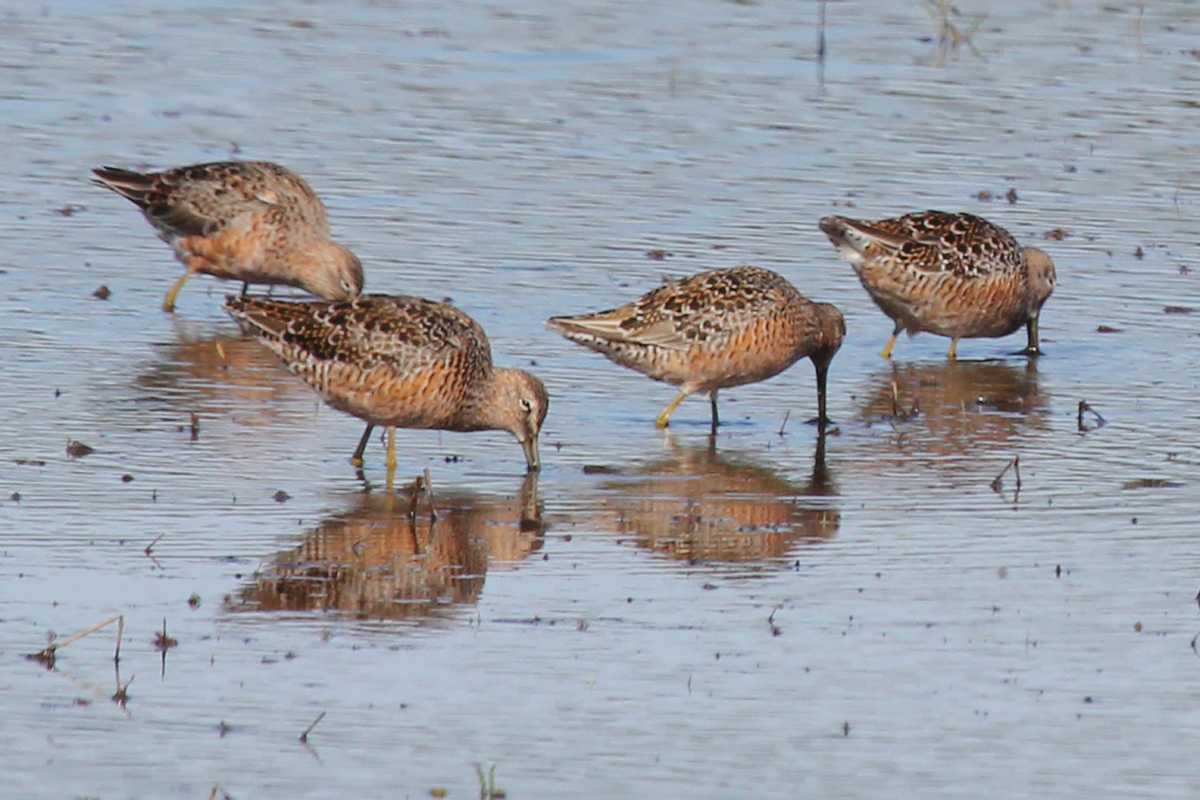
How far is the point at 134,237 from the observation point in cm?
1427

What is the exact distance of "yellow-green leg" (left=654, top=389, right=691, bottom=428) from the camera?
35.0 feet

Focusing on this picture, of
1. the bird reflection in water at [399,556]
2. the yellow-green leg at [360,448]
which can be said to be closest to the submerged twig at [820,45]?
the yellow-green leg at [360,448]

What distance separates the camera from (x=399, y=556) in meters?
8.27

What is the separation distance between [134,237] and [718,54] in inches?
254

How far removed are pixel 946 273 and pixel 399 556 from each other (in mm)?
4890

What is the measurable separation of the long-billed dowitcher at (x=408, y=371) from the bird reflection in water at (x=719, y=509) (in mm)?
562

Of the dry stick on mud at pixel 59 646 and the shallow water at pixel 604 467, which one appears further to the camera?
the dry stick on mud at pixel 59 646

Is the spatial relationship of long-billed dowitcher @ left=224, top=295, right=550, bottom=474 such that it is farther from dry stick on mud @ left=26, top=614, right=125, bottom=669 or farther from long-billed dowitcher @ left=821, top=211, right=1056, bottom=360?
long-billed dowitcher @ left=821, top=211, right=1056, bottom=360

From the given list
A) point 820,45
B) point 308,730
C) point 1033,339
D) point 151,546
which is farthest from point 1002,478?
point 820,45

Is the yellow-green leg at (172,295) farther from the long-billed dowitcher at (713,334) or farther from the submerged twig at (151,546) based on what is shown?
the submerged twig at (151,546)

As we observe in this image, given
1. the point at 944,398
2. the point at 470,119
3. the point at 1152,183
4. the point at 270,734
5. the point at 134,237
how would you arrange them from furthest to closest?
the point at 470,119
the point at 1152,183
the point at 134,237
the point at 944,398
the point at 270,734

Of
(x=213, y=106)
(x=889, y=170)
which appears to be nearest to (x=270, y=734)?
(x=889, y=170)

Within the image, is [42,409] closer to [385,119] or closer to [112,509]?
[112,509]

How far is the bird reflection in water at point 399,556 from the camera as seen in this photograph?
25.2 feet
